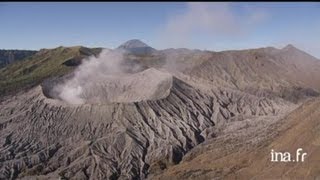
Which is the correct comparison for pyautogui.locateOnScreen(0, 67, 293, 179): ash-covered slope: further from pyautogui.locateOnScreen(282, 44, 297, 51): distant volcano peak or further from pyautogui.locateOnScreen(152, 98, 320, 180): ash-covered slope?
pyautogui.locateOnScreen(282, 44, 297, 51): distant volcano peak

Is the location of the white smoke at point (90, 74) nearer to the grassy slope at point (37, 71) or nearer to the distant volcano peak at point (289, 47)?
the grassy slope at point (37, 71)

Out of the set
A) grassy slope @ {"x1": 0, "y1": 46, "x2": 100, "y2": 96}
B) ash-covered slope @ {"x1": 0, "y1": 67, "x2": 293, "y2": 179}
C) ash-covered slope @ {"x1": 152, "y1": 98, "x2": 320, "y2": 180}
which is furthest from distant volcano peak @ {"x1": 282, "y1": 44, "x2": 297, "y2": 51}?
ash-covered slope @ {"x1": 152, "y1": 98, "x2": 320, "y2": 180}

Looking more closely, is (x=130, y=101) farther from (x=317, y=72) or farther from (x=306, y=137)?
(x=317, y=72)

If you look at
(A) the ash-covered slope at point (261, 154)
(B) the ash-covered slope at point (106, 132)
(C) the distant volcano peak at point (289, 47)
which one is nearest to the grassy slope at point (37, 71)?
(B) the ash-covered slope at point (106, 132)

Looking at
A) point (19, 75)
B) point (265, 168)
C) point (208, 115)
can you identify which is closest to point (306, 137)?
point (265, 168)

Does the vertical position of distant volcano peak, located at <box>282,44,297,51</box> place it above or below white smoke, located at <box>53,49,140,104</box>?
below

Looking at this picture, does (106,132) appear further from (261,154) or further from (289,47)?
(289,47)

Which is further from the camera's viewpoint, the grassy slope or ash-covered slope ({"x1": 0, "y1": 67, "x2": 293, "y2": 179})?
the grassy slope
